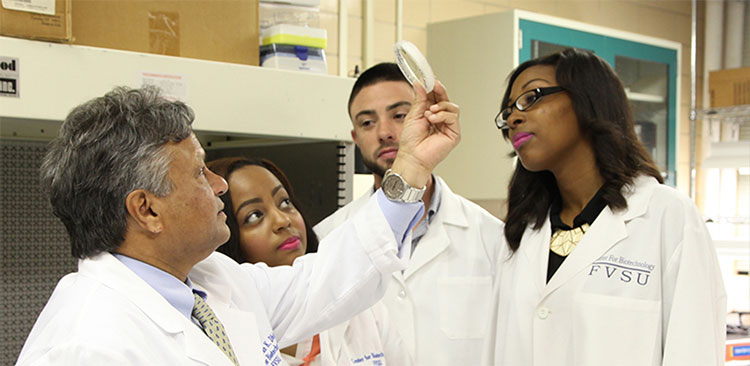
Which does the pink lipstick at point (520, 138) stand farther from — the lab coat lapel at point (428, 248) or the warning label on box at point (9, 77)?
→ the warning label on box at point (9, 77)

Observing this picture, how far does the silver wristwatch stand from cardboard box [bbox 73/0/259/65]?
0.58 m

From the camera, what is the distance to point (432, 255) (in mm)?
1733

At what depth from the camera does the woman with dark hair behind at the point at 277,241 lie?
1.47 m

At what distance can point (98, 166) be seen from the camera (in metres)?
0.99

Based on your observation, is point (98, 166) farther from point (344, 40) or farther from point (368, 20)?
point (368, 20)

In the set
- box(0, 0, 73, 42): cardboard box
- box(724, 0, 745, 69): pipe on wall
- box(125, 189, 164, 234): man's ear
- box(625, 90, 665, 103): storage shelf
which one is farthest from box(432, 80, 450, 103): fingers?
box(724, 0, 745, 69): pipe on wall

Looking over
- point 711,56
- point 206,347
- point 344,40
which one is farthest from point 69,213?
point 711,56

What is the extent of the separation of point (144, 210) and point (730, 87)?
341cm

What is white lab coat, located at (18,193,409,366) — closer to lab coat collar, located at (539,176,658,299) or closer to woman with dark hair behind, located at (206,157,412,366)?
woman with dark hair behind, located at (206,157,412,366)

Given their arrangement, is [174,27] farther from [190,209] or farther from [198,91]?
[190,209]

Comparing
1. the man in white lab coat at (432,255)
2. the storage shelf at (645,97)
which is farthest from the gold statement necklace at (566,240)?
the storage shelf at (645,97)

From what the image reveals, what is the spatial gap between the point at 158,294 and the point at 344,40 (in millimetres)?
1632

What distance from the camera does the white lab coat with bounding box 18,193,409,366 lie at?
907 millimetres

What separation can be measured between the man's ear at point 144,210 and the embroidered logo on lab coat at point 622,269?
3.09 ft
